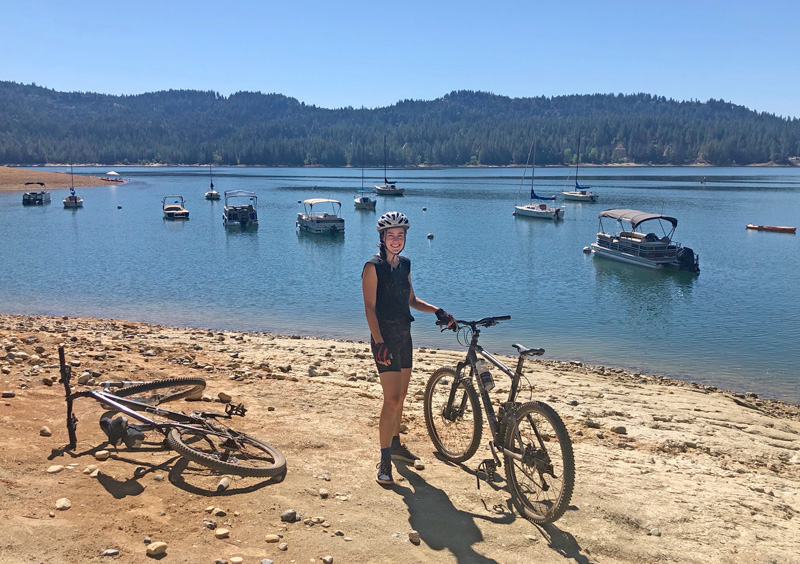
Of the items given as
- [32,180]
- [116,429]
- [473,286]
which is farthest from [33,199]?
[116,429]

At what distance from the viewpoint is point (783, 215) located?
73.2m

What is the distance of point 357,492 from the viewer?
19.6 ft

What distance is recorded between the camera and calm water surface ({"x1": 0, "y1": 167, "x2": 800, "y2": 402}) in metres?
19.5

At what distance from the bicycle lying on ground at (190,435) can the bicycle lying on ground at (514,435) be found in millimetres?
2039

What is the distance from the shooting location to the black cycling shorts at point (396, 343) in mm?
6395

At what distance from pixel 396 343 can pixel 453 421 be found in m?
1.40

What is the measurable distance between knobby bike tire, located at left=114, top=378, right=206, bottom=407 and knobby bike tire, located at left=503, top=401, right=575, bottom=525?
13.3 feet

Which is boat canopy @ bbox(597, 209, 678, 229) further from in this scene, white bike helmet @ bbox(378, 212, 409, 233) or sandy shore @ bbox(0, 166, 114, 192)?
sandy shore @ bbox(0, 166, 114, 192)

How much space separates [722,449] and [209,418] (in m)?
6.95

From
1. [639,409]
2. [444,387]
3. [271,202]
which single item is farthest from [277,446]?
[271,202]

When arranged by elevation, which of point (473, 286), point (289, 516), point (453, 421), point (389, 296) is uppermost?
point (389, 296)

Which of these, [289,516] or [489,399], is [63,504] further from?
[489,399]

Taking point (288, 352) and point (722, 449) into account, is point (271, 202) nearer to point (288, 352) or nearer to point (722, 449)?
point (288, 352)

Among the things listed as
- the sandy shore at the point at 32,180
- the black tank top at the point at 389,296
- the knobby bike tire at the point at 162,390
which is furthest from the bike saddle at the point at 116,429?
the sandy shore at the point at 32,180
